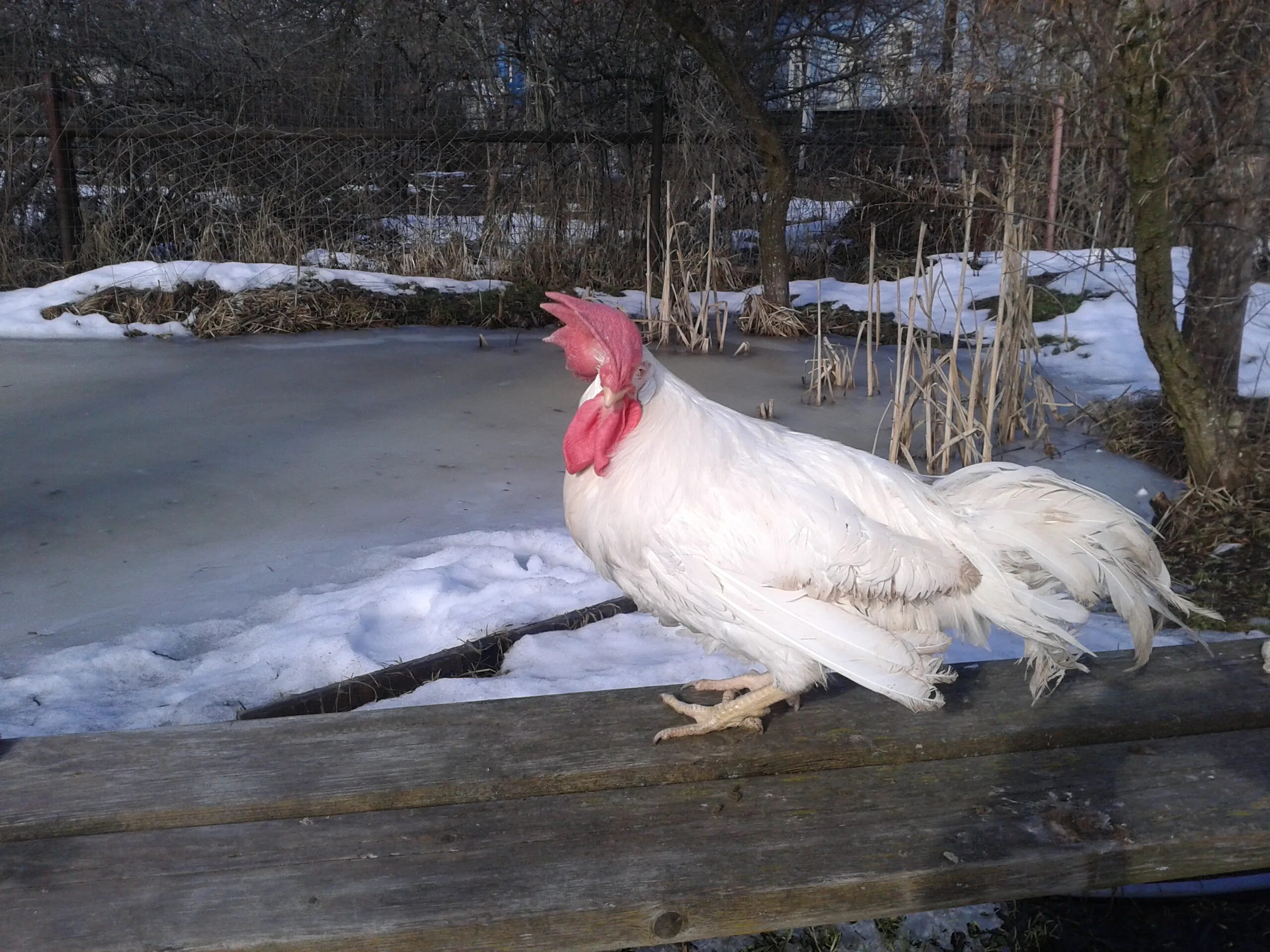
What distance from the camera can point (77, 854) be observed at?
1898 millimetres

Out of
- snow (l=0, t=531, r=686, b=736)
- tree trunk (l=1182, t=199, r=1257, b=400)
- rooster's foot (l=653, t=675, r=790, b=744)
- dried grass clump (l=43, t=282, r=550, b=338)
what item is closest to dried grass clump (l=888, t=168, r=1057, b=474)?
tree trunk (l=1182, t=199, r=1257, b=400)

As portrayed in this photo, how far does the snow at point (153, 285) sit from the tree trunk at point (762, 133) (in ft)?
9.47

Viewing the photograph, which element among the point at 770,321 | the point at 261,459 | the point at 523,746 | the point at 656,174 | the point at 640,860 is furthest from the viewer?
the point at 656,174

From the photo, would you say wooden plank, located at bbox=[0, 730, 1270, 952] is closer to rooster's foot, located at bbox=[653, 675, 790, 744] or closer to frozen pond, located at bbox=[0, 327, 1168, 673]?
rooster's foot, located at bbox=[653, 675, 790, 744]

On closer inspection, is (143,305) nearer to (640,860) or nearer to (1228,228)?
(1228,228)

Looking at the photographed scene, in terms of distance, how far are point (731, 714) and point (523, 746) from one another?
0.51 meters

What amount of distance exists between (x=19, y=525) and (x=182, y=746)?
11.5 feet

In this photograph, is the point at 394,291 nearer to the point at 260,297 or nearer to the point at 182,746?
the point at 260,297

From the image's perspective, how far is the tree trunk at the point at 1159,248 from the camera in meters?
3.97

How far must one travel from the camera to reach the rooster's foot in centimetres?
242

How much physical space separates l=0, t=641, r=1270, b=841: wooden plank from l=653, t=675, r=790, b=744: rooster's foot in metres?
0.03

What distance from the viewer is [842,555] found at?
2.41 metres

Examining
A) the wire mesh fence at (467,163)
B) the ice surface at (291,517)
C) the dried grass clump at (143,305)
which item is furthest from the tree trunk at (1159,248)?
the dried grass clump at (143,305)

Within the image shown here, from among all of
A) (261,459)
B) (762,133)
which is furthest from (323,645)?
(762,133)
